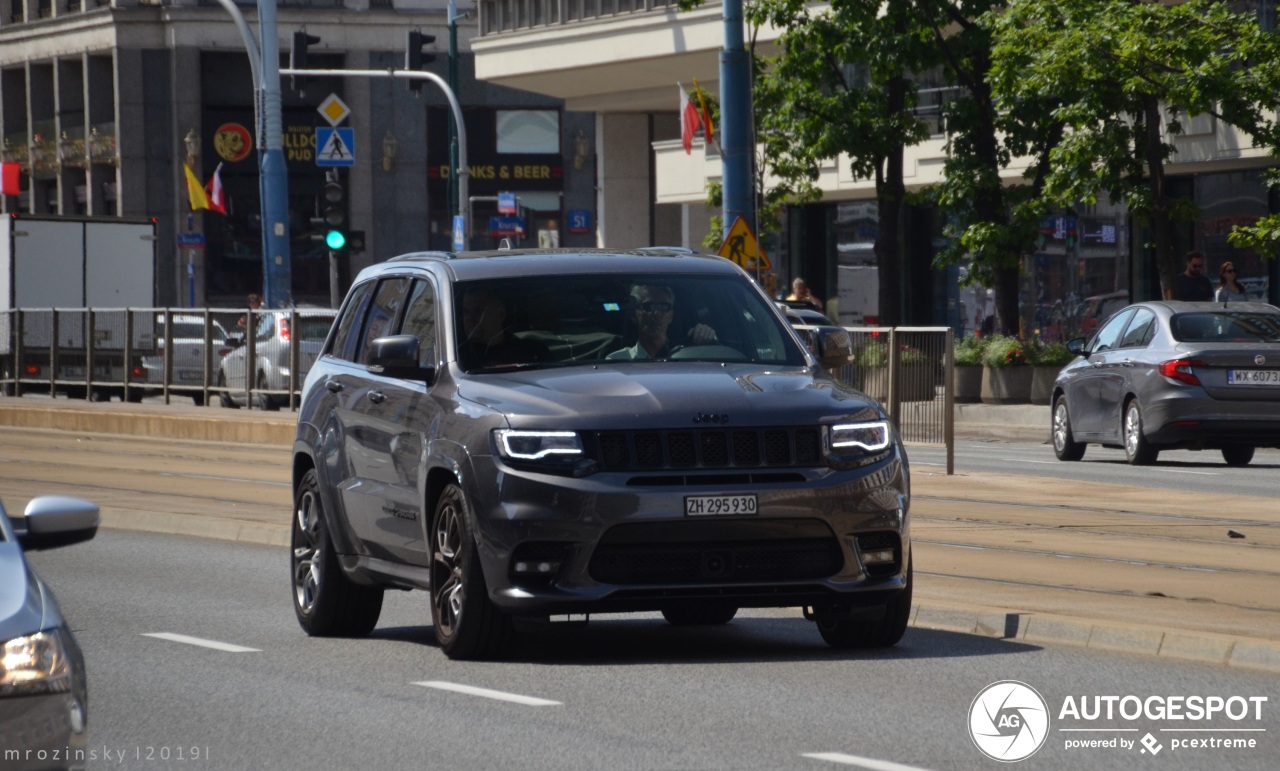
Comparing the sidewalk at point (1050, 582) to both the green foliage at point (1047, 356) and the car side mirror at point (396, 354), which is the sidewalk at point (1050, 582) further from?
the green foliage at point (1047, 356)

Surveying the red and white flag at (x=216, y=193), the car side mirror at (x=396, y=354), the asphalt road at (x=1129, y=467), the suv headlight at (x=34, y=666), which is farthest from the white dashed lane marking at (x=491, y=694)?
the red and white flag at (x=216, y=193)

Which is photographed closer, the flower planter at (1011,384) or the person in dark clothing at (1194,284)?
the person in dark clothing at (1194,284)

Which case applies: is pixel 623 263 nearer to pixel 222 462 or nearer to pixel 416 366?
pixel 416 366

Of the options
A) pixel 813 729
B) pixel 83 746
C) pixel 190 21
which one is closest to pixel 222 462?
pixel 813 729

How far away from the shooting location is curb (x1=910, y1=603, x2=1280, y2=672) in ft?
28.7

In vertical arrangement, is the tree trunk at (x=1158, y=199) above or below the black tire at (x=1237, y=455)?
above

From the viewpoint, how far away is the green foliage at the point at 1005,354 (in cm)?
3116

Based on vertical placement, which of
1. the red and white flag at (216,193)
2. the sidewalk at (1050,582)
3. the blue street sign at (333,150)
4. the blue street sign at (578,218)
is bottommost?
the sidewalk at (1050,582)

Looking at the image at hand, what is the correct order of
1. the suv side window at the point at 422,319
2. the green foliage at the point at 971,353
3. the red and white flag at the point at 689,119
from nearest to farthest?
the suv side window at the point at 422,319 → the green foliage at the point at 971,353 → the red and white flag at the point at 689,119

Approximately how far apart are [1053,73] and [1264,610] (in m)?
17.6

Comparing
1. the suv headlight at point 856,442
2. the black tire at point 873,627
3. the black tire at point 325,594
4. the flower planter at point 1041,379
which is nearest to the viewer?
the suv headlight at point 856,442

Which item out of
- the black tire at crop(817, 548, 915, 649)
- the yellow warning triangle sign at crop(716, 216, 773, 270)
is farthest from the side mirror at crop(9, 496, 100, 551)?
the yellow warning triangle sign at crop(716, 216, 773, 270)

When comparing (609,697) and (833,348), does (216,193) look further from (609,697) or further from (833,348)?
(609,697)

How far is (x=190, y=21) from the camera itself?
6612 centimetres
